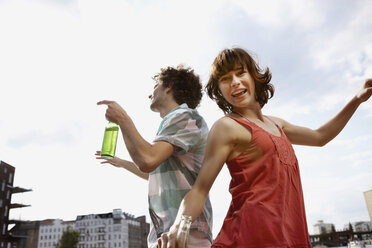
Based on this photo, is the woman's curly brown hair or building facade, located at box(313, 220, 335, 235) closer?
the woman's curly brown hair

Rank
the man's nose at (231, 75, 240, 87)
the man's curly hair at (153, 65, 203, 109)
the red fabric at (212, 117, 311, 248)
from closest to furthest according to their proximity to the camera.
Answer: the red fabric at (212, 117, 311, 248)
the man's nose at (231, 75, 240, 87)
the man's curly hair at (153, 65, 203, 109)

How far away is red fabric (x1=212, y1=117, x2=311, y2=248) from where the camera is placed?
1163mm

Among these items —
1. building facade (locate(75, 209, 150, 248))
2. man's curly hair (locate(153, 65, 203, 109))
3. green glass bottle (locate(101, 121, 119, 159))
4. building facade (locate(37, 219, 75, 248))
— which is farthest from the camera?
building facade (locate(37, 219, 75, 248))

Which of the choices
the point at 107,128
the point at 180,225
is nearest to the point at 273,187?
the point at 180,225

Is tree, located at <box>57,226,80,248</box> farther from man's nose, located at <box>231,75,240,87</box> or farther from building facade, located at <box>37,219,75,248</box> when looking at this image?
man's nose, located at <box>231,75,240,87</box>

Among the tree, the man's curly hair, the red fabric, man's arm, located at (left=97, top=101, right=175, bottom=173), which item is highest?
the tree

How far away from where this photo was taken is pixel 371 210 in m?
9.33

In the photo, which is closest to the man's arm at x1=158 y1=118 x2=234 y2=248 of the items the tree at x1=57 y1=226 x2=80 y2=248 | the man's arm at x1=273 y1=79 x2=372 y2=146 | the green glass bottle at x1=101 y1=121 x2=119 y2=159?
the man's arm at x1=273 y1=79 x2=372 y2=146

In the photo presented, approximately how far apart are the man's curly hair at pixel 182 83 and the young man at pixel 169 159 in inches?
5.7

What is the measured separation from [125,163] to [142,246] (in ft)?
280

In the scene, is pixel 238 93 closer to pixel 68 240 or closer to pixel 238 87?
pixel 238 87

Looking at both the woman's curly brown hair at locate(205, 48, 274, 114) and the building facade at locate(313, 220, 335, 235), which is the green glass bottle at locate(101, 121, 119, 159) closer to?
the woman's curly brown hair at locate(205, 48, 274, 114)

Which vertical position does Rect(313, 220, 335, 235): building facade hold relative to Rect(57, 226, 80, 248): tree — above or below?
above

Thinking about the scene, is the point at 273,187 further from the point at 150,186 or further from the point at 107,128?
the point at 107,128
